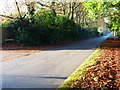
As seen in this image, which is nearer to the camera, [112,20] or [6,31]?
[112,20]

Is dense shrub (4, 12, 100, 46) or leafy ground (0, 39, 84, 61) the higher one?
dense shrub (4, 12, 100, 46)

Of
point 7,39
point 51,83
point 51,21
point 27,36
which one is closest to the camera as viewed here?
point 51,83

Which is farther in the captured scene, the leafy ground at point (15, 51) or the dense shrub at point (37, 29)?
the dense shrub at point (37, 29)

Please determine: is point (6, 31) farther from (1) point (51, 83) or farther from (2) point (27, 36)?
(1) point (51, 83)

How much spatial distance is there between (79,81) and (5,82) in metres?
2.43

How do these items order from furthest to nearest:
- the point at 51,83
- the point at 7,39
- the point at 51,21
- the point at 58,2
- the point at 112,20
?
1. the point at 58,2
2. the point at 51,21
3. the point at 7,39
4. the point at 112,20
5. the point at 51,83

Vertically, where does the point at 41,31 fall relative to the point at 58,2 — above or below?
below

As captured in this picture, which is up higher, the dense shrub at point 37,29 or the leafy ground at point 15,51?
the dense shrub at point 37,29

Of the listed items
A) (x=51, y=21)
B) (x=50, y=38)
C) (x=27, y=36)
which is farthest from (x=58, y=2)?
(x=27, y=36)

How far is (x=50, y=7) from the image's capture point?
2083 centimetres

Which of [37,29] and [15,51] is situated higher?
[37,29]

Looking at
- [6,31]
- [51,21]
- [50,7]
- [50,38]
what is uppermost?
[50,7]

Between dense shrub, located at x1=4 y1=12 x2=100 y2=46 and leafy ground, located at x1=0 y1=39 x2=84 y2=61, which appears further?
dense shrub, located at x1=4 y1=12 x2=100 y2=46

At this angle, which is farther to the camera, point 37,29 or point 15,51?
point 37,29
